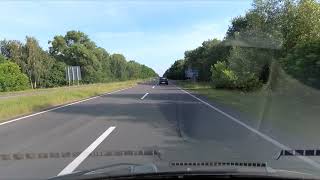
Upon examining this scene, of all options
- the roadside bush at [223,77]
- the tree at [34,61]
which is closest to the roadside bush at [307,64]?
the roadside bush at [223,77]

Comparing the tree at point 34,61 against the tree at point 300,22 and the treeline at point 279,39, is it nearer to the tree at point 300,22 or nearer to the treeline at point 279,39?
the treeline at point 279,39

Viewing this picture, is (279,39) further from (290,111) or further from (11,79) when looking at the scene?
(11,79)

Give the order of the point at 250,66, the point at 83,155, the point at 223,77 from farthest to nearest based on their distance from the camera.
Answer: the point at 223,77 < the point at 250,66 < the point at 83,155

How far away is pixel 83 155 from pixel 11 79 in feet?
297

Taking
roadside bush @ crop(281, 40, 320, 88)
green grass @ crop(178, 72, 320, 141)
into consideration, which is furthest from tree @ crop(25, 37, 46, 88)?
roadside bush @ crop(281, 40, 320, 88)

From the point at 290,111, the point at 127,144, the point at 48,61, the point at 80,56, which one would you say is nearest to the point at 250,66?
the point at 290,111

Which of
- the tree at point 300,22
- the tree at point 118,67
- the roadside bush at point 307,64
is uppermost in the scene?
the tree at point 300,22

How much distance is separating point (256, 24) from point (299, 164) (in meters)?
25.3

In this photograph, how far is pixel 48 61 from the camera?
125000 millimetres

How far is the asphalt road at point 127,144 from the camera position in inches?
430

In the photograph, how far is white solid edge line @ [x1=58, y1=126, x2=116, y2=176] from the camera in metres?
10.3

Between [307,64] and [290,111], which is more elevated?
[307,64]

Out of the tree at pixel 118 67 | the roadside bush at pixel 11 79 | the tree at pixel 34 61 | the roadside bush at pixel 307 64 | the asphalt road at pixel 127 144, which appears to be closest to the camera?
the asphalt road at pixel 127 144

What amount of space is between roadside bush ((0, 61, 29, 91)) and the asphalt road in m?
77.7
